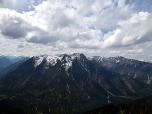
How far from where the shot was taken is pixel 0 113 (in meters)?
169

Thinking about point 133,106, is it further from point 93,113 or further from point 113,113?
point 93,113

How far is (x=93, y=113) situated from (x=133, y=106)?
72.0 meters

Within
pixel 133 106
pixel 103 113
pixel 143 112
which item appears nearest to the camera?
pixel 143 112

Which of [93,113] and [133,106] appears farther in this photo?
[93,113]

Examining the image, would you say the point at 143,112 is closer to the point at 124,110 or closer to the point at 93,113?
the point at 124,110

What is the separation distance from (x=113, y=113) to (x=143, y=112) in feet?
147

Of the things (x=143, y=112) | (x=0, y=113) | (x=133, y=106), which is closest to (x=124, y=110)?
(x=133, y=106)

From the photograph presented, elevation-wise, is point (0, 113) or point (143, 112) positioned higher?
point (143, 112)

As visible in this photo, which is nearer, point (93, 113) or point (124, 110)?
point (124, 110)

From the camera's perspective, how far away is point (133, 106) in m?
146

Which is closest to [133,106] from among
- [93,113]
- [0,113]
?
Result: [93,113]

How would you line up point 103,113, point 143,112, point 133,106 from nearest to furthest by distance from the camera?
point 143,112 → point 133,106 → point 103,113

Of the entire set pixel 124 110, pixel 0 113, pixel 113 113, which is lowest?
pixel 0 113

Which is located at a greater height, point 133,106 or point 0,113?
point 133,106
